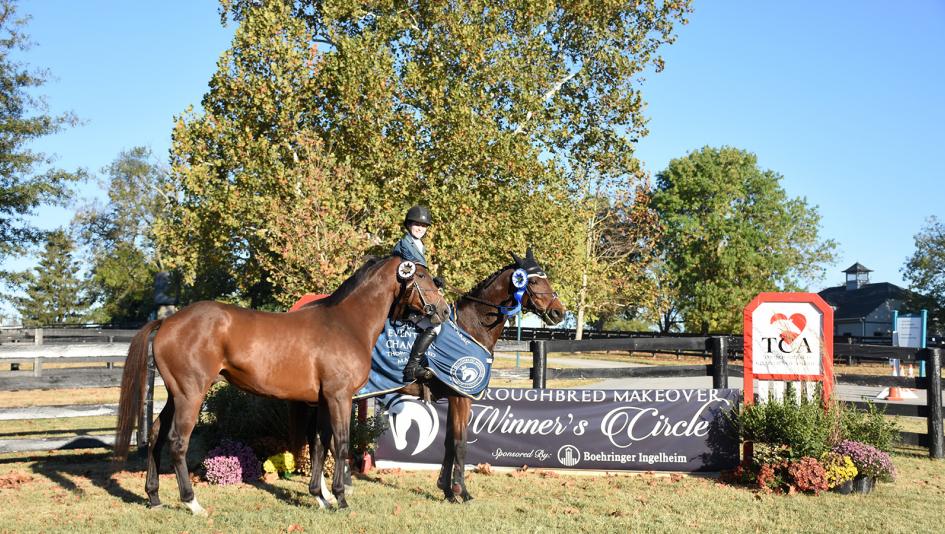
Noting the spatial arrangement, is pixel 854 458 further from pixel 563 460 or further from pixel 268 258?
pixel 268 258

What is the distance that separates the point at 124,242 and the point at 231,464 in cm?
6068

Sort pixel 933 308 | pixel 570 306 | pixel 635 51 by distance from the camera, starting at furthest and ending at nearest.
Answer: pixel 933 308 < pixel 570 306 < pixel 635 51

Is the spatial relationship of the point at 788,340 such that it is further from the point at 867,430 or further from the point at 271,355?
the point at 271,355

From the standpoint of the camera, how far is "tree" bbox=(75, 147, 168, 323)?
6072cm

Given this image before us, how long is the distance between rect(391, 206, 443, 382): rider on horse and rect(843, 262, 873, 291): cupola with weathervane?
77759 mm

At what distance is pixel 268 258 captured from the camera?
2216 cm

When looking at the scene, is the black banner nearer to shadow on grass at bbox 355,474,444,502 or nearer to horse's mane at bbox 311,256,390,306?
shadow on grass at bbox 355,474,444,502

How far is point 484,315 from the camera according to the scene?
857cm

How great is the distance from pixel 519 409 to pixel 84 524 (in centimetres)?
504

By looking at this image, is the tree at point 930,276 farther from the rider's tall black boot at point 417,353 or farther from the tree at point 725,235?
the rider's tall black boot at point 417,353

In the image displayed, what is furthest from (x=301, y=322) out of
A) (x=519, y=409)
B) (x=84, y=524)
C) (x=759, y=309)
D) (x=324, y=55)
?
(x=324, y=55)

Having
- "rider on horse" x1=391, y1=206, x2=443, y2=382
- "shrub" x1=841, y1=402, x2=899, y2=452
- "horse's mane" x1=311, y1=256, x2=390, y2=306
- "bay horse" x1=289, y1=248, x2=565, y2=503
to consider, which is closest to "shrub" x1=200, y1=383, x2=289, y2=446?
"bay horse" x1=289, y1=248, x2=565, y2=503

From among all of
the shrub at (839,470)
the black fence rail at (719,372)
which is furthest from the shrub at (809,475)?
the black fence rail at (719,372)

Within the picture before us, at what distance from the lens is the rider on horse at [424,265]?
7.84 meters
